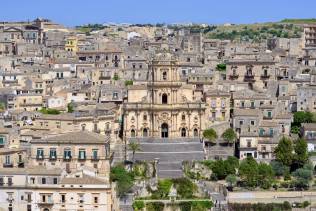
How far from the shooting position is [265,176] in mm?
61125

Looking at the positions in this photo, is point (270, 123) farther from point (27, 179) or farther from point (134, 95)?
point (27, 179)

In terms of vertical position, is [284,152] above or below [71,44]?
below

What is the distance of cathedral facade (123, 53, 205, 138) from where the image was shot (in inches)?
2869

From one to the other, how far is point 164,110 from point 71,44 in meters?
44.5

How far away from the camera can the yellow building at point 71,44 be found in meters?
114

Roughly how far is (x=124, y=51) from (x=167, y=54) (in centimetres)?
3033

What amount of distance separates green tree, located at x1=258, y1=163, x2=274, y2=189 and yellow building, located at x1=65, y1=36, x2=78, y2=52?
180ft

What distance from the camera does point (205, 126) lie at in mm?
72750

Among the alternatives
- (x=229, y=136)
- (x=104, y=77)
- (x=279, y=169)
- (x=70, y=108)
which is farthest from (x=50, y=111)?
(x=279, y=169)

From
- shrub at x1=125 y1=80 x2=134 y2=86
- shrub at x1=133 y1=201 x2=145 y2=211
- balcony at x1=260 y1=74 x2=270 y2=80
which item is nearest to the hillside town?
shrub at x1=133 y1=201 x2=145 y2=211

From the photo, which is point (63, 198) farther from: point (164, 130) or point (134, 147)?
point (164, 130)

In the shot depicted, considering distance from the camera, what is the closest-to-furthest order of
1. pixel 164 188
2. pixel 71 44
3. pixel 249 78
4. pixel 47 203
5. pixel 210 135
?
pixel 47 203 → pixel 164 188 → pixel 210 135 → pixel 249 78 → pixel 71 44

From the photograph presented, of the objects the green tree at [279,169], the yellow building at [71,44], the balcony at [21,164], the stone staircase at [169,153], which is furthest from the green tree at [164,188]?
the yellow building at [71,44]

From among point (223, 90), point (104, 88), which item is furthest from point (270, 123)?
point (104, 88)
